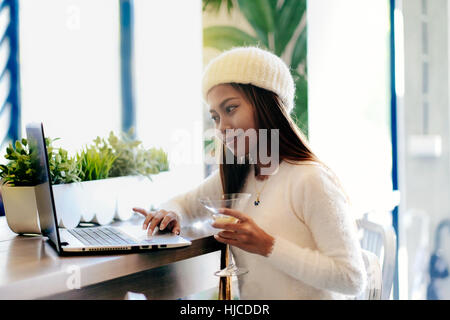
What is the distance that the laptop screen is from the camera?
3.24ft

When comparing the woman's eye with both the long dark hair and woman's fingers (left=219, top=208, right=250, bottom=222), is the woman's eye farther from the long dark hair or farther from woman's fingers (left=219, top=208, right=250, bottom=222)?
woman's fingers (left=219, top=208, right=250, bottom=222)

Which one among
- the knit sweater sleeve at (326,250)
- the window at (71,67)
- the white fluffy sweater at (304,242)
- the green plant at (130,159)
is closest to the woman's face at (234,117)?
the white fluffy sweater at (304,242)

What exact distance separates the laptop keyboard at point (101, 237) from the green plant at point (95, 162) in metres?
0.23

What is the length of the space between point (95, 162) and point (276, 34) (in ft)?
4.19

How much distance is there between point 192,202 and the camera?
4.66ft

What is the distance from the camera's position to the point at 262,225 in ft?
3.86

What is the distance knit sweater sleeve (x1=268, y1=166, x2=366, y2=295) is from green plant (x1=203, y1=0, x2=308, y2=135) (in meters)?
1.22

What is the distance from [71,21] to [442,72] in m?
1.91

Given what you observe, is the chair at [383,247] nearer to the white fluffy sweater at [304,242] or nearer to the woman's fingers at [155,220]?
the white fluffy sweater at [304,242]

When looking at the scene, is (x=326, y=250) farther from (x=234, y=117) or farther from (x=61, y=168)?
(x=61, y=168)

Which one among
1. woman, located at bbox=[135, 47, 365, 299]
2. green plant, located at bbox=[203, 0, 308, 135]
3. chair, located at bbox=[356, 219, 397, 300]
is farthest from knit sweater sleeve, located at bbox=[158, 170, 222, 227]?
green plant, located at bbox=[203, 0, 308, 135]

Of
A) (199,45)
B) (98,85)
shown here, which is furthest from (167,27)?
(98,85)
